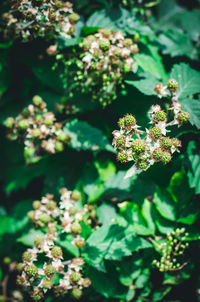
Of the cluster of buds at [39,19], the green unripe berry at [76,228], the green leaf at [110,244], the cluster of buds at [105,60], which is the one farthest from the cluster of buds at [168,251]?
the cluster of buds at [39,19]

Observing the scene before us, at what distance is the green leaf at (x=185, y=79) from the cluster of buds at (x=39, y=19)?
87cm

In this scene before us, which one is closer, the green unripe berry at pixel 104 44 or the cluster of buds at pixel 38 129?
the green unripe berry at pixel 104 44

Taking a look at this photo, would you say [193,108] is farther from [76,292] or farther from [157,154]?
[76,292]

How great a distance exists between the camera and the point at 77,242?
1.87 m

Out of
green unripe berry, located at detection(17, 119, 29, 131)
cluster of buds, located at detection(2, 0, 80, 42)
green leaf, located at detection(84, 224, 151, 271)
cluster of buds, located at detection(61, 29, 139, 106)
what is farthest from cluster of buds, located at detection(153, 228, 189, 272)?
cluster of buds, located at detection(2, 0, 80, 42)

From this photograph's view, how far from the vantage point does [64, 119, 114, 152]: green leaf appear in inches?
86.5

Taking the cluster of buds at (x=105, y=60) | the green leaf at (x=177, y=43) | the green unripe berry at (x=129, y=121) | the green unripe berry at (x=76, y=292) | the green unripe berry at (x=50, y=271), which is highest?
the green leaf at (x=177, y=43)

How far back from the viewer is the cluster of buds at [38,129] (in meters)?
2.11

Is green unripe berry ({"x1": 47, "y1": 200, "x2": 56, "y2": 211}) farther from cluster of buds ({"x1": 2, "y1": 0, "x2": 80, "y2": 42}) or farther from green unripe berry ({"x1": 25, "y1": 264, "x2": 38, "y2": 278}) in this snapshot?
cluster of buds ({"x1": 2, "y1": 0, "x2": 80, "y2": 42})

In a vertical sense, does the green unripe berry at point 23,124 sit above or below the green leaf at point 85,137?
above

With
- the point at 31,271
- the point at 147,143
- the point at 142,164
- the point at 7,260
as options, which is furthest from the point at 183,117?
the point at 7,260

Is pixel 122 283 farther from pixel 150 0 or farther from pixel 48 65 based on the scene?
pixel 150 0

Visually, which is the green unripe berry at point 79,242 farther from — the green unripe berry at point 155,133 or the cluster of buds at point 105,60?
the cluster of buds at point 105,60

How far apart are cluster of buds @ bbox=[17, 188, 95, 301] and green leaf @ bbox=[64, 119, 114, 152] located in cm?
41
